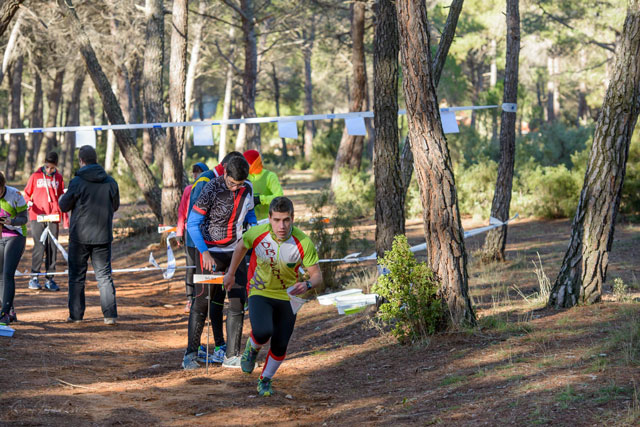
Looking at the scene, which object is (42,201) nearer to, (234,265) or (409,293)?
(234,265)

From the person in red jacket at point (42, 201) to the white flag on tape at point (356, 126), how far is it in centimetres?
422

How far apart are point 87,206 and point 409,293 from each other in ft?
12.3

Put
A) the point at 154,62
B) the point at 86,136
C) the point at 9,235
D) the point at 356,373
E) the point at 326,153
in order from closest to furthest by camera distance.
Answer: the point at 356,373 < the point at 9,235 < the point at 86,136 < the point at 154,62 < the point at 326,153

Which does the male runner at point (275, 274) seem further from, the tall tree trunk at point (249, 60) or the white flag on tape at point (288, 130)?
the tall tree trunk at point (249, 60)

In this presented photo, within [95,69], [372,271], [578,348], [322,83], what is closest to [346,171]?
[95,69]

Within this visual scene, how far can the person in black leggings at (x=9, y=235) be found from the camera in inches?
317

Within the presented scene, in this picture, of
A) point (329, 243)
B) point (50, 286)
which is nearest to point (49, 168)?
point (50, 286)

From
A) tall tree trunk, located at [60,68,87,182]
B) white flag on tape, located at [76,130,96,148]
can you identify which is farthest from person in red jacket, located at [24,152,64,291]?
tall tree trunk, located at [60,68,87,182]

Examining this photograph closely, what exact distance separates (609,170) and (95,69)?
1141cm

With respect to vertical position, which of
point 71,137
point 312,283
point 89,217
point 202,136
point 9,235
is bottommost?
point 312,283

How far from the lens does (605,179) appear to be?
752 cm

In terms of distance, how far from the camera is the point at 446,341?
275 inches

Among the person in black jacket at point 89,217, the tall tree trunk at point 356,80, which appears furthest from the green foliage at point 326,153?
the person in black jacket at point 89,217

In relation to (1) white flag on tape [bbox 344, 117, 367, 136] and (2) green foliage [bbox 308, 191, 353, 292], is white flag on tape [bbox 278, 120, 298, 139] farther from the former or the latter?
(2) green foliage [bbox 308, 191, 353, 292]
